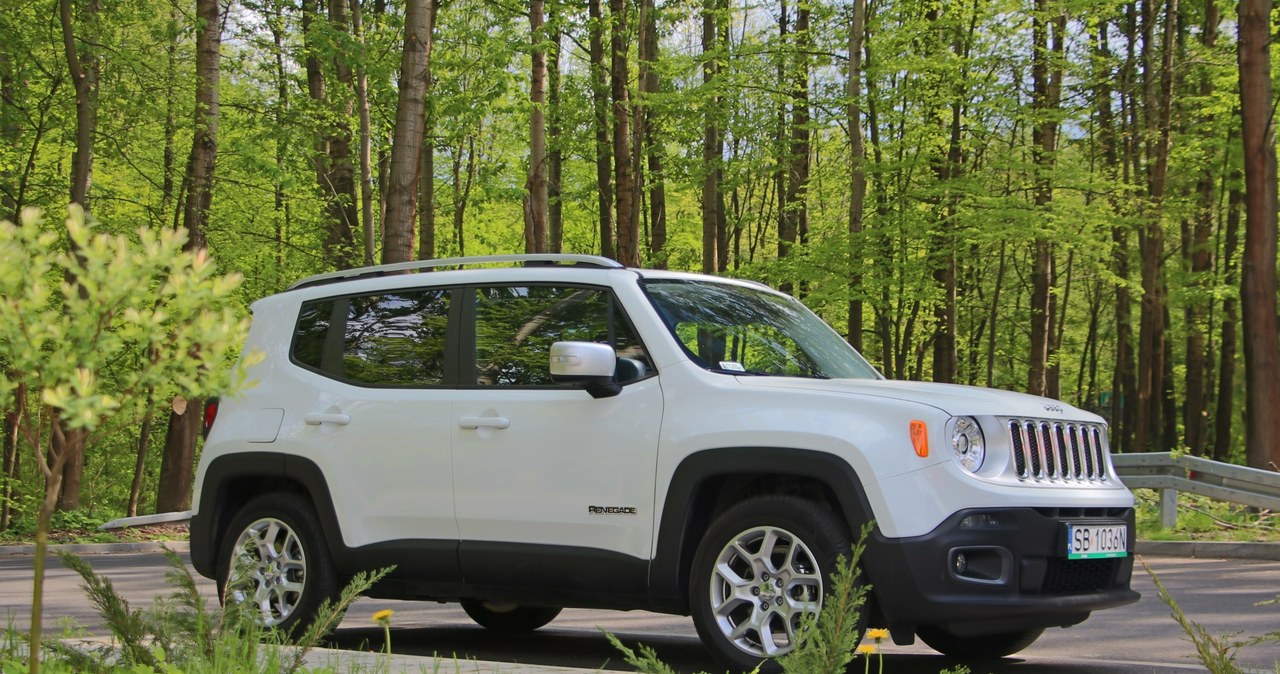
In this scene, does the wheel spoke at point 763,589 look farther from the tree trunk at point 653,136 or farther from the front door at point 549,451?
the tree trunk at point 653,136

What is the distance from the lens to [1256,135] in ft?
56.5

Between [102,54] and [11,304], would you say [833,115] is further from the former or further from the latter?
[11,304]

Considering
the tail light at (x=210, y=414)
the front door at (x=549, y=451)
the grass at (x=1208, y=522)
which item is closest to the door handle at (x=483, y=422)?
the front door at (x=549, y=451)

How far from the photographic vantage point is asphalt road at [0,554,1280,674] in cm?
677

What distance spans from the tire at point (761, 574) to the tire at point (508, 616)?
236 centimetres

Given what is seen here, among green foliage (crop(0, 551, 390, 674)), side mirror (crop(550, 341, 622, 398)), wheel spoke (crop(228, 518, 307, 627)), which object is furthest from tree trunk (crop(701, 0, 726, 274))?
green foliage (crop(0, 551, 390, 674))

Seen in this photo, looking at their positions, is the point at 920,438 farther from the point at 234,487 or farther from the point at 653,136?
the point at 653,136

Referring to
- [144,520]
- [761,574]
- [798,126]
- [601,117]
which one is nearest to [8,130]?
[144,520]

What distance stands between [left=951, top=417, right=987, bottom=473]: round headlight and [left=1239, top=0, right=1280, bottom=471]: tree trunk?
43.8ft

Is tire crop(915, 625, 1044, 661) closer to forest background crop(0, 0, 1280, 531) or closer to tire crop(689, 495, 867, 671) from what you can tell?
tire crop(689, 495, 867, 671)

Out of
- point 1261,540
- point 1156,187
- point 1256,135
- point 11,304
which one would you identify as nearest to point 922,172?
point 1156,187

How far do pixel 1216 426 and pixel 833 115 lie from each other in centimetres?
1528

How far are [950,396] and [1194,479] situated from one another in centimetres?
991

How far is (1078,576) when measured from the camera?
5.75 meters
